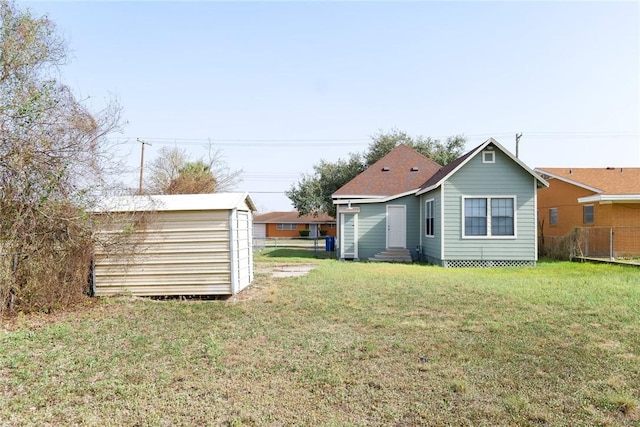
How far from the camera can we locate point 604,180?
2045 cm

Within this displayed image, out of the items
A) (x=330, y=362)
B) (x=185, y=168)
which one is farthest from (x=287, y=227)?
(x=330, y=362)

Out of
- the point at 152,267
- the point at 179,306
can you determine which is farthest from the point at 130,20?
the point at 179,306

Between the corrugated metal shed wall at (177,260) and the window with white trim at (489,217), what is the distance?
31.6 ft

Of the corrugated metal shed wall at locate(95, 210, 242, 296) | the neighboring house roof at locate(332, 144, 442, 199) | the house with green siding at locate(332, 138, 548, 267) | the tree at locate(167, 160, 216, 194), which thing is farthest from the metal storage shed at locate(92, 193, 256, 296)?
the neighboring house roof at locate(332, 144, 442, 199)

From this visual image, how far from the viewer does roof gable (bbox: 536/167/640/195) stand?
19031mm

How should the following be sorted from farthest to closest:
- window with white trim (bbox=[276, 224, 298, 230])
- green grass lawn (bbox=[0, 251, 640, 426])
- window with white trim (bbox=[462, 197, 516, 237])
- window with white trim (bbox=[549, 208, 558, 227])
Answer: window with white trim (bbox=[276, 224, 298, 230]) → window with white trim (bbox=[549, 208, 558, 227]) → window with white trim (bbox=[462, 197, 516, 237]) → green grass lawn (bbox=[0, 251, 640, 426])

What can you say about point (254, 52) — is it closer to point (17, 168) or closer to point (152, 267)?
point (152, 267)

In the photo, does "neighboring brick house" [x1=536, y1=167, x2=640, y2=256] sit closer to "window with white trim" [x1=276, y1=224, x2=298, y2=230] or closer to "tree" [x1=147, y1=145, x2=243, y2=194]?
"tree" [x1=147, y1=145, x2=243, y2=194]

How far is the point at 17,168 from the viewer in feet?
19.5

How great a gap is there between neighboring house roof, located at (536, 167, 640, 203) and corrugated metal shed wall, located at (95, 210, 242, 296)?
16600 millimetres

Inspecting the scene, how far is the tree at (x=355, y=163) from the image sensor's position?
31.7 m

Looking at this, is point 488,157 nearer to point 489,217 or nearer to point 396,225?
point 489,217

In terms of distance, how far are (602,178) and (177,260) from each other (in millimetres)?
21807

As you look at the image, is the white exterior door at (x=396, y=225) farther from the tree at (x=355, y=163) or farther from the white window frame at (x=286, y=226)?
the white window frame at (x=286, y=226)
